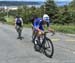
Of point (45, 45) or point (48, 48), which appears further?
point (45, 45)

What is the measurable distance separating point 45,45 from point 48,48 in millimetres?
360

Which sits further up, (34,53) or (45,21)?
(45,21)

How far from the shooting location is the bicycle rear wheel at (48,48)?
44.7 ft

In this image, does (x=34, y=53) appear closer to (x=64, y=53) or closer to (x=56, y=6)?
(x=64, y=53)

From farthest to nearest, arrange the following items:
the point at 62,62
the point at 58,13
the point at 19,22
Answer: the point at 58,13, the point at 19,22, the point at 62,62

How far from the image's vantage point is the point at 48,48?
45.5 feet

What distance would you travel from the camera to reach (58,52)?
50.0 ft

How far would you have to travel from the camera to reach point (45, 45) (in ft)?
46.6

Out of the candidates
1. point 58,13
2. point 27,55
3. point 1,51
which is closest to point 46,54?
point 27,55

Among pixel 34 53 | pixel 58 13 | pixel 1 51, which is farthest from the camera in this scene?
pixel 58 13

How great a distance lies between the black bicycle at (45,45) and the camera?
1370 cm

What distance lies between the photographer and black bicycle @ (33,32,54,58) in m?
13.7

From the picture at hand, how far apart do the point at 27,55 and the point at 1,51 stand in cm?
218

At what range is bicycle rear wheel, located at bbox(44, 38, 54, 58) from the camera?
13.6m
